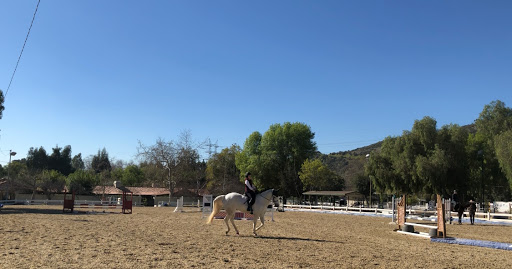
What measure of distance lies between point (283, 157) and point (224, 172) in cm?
1288

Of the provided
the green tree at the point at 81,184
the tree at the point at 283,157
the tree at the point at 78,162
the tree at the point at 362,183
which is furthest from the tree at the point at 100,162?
the tree at the point at 362,183

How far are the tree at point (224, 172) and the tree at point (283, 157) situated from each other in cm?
583

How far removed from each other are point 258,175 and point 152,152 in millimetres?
18332

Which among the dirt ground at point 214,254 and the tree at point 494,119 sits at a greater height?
the tree at point 494,119

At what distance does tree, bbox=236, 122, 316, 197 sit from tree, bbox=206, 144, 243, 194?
5.83 m

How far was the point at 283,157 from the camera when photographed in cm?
6481

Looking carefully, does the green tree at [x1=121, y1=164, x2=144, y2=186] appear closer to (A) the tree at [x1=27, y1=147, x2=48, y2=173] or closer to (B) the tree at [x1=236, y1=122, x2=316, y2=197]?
(A) the tree at [x1=27, y1=147, x2=48, y2=173]

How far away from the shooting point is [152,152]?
177ft

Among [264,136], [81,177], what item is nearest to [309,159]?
[264,136]

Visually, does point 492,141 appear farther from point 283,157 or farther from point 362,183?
point 283,157

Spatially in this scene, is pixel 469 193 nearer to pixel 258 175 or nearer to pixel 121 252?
pixel 258 175

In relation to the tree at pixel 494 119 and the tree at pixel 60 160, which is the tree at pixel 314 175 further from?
the tree at pixel 60 160

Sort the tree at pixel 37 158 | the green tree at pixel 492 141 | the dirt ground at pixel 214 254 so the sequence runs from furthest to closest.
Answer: the tree at pixel 37 158
the green tree at pixel 492 141
the dirt ground at pixel 214 254

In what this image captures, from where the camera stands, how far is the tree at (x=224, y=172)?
68.4m
